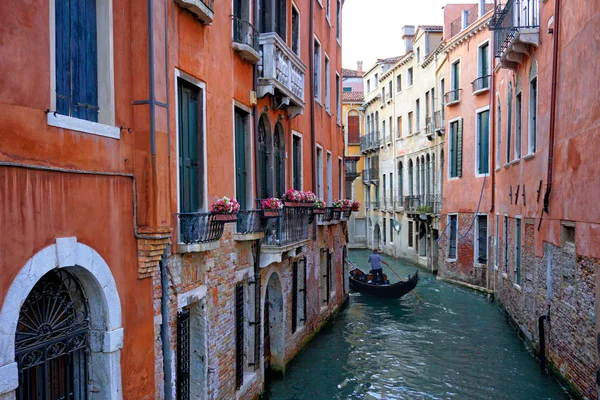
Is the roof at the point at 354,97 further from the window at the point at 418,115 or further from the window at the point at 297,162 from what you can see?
the window at the point at 297,162

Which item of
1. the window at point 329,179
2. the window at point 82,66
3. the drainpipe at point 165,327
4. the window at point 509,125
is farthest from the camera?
the window at point 329,179

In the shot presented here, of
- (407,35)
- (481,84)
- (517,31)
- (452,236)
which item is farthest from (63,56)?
(407,35)

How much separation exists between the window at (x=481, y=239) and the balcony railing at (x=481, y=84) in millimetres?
4469

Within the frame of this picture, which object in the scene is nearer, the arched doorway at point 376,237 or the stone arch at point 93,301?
the stone arch at point 93,301

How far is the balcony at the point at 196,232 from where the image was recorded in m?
6.18

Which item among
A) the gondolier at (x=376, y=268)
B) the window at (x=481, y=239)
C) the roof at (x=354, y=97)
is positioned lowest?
the gondolier at (x=376, y=268)

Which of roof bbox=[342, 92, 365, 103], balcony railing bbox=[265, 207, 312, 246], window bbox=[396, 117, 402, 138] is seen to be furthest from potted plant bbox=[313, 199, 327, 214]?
roof bbox=[342, 92, 365, 103]

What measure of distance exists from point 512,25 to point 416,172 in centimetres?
1592

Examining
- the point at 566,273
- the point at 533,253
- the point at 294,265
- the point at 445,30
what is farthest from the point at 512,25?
the point at 445,30

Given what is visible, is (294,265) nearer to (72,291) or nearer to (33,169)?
(72,291)

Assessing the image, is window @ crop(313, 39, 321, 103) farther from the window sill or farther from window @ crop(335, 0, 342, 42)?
the window sill

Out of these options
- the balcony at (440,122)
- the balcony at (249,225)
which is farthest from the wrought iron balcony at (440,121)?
the balcony at (249,225)

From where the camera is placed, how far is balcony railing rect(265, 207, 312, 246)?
9.22 metres

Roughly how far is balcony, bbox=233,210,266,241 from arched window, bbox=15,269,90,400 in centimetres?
348
